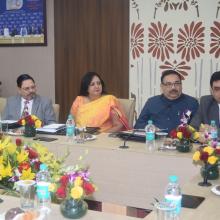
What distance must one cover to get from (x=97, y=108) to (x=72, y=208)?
2135 mm

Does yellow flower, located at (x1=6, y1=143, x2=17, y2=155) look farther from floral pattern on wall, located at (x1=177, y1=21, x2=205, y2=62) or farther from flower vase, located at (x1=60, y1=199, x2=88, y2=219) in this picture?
floral pattern on wall, located at (x1=177, y1=21, x2=205, y2=62)

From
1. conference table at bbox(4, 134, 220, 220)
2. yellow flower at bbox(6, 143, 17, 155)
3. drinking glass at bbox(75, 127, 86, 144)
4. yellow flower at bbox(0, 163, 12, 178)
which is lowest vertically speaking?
conference table at bbox(4, 134, 220, 220)

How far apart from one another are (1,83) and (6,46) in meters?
0.49

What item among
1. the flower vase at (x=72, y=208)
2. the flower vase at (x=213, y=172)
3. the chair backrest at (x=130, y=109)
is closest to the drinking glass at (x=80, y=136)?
the chair backrest at (x=130, y=109)

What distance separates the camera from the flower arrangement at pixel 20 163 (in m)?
1.75

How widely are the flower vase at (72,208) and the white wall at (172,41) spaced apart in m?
3.02

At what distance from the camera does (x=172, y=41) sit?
4.38 m

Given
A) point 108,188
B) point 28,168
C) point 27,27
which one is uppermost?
point 27,27

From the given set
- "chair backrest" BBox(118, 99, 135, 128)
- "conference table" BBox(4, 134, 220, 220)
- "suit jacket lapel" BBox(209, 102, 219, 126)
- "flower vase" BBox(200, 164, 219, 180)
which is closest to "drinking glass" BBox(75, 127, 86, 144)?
"conference table" BBox(4, 134, 220, 220)

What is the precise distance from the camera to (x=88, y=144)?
2838 mm

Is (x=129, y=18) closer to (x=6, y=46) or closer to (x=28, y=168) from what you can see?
(x=6, y=46)

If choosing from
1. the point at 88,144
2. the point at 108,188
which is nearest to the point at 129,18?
the point at 88,144

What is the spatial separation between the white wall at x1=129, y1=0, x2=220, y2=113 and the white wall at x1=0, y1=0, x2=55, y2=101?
1.07 m

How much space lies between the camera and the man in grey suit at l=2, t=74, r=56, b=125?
3715mm
